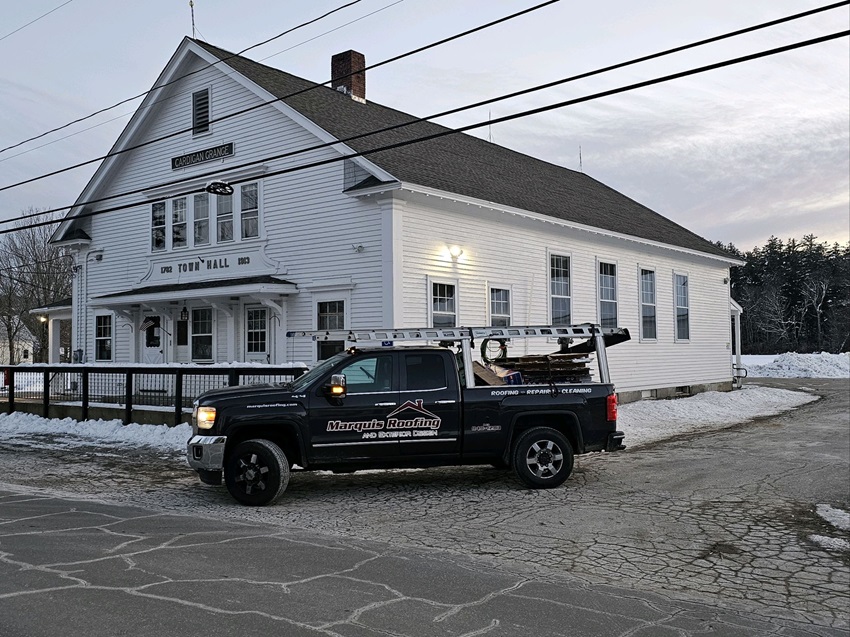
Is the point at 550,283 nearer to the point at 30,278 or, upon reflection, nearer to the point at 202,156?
the point at 202,156

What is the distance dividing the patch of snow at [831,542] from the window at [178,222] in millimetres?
17473

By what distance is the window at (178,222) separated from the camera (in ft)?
69.9

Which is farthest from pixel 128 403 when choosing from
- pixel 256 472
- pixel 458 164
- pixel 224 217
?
pixel 458 164

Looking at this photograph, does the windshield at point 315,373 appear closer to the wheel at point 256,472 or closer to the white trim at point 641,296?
the wheel at point 256,472

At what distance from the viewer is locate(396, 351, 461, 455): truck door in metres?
9.76

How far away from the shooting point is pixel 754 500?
955 centimetres

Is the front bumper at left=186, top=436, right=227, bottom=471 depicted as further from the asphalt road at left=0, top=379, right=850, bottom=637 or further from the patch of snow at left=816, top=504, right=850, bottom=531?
the patch of snow at left=816, top=504, right=850, bottom=531

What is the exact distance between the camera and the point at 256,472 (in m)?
9.34

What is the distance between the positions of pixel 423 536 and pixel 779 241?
96.0 m

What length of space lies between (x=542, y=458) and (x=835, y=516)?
3360 mm

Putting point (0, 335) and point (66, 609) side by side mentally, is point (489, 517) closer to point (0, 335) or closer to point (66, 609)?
point (66, 609)

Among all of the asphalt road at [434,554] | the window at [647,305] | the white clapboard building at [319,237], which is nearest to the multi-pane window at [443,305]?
the white clapboard building at [319,237]

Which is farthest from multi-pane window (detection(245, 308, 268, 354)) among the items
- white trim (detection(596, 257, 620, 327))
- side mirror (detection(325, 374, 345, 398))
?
side mirror (detection(325, 374, 345, 398))

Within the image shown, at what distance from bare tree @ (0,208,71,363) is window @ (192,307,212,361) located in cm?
3363
